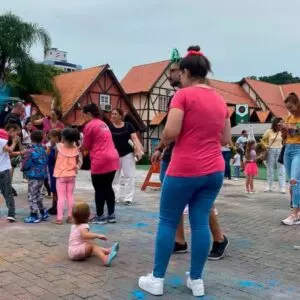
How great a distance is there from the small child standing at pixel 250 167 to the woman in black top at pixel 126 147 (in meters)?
A: 3.81

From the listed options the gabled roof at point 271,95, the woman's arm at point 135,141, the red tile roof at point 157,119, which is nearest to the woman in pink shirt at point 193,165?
the woman's arm at point 135,141

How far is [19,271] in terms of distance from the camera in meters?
3.99

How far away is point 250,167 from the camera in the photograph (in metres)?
11.2

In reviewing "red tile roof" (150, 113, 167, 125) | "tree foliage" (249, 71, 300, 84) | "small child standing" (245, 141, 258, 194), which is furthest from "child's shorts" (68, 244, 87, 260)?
"tree foliage" (249, 71, 300, 84)

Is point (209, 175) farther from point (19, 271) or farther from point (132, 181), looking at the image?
point (132, 181)

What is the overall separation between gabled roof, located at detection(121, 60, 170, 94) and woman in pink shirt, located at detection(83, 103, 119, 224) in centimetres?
3392

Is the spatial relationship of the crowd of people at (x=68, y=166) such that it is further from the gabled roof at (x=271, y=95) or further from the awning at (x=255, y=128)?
the gabled roof at (x=271, y=95)

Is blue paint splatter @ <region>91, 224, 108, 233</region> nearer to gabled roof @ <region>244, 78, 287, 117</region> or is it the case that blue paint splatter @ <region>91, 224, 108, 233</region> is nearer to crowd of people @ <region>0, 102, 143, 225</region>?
crowd of people @ <region>0, 102, 143, 225</region>

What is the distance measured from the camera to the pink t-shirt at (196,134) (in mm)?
3451

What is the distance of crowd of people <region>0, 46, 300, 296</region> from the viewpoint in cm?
349

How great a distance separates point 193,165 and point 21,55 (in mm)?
28038

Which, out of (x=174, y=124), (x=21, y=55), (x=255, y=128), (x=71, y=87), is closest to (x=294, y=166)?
(x=174, y=124)

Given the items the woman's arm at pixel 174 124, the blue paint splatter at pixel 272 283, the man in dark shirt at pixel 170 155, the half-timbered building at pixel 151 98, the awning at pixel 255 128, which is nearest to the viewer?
the woman's arm at pixel 174 124

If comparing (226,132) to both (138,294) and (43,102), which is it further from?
(43,102)
